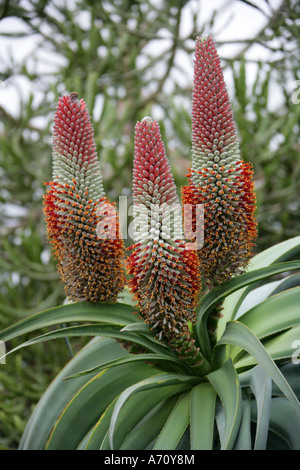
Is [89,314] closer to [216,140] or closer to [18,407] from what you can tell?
[216,140]

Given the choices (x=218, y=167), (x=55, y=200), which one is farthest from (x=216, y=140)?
(x=55, y=200)

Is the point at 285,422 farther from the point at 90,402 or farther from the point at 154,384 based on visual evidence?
the point at 90,402

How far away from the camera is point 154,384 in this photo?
2.69ft

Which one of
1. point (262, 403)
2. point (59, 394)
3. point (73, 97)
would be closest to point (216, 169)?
point (73, 97)

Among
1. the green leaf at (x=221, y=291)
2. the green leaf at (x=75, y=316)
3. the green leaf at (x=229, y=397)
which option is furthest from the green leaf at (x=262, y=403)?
the green leaf at (x=75, y=316)

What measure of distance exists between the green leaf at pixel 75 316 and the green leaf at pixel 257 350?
0.21 m

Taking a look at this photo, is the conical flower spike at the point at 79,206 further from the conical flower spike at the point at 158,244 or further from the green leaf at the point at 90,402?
the green leaf at the point at 90,402

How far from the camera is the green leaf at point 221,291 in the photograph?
0.81 meters

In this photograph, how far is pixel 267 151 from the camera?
2555 mm

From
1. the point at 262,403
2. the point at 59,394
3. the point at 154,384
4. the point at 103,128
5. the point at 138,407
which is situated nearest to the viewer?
the point at 262,403

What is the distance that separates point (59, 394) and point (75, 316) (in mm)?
274

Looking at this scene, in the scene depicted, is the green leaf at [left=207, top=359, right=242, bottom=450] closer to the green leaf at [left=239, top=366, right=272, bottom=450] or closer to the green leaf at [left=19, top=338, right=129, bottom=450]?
the green leaf at [left=239, top=366, right=272, bottom=450]

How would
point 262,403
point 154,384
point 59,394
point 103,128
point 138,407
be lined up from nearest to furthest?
point 262,403, point 154,384, point 138,407, point 59,394, point 103,128

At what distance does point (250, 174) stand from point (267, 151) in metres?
1.79
